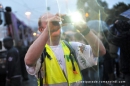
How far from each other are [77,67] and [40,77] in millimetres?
303

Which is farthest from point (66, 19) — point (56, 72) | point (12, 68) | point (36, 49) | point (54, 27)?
point (12, 68)

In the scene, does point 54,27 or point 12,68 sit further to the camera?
point 12,68

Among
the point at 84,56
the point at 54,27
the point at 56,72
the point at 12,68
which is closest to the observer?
the point at 54,27

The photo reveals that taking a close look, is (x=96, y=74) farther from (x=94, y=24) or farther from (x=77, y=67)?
(x=77, y=67)

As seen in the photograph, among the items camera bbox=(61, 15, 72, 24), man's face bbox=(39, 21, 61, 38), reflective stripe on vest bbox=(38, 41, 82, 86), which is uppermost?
camera bbox=(61, 15, 72, 24)

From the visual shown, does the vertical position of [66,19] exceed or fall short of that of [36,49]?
it exceeds it

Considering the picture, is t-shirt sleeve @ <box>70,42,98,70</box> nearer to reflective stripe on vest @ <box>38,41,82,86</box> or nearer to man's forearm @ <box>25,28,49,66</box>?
reflective stripe on vest @ <box>38,41,82,86</box>

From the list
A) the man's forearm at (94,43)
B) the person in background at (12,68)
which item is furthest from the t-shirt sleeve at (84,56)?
the person in background at (12,68)

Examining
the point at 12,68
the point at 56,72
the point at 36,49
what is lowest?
the point at 12,68

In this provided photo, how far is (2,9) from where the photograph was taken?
10281 millimetres

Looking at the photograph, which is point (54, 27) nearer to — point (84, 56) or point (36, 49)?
point (36, 49)

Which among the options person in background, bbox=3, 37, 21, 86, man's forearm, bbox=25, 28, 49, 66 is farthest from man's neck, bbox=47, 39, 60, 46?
person in background, bbox=3, 37, 21, 86

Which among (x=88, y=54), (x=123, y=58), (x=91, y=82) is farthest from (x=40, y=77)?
(x=91, y=82)

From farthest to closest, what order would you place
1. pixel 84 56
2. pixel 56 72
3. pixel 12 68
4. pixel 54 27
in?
pixel 12 68 → pixel 84 56 → pixel 56 72 → pixel 54 27
